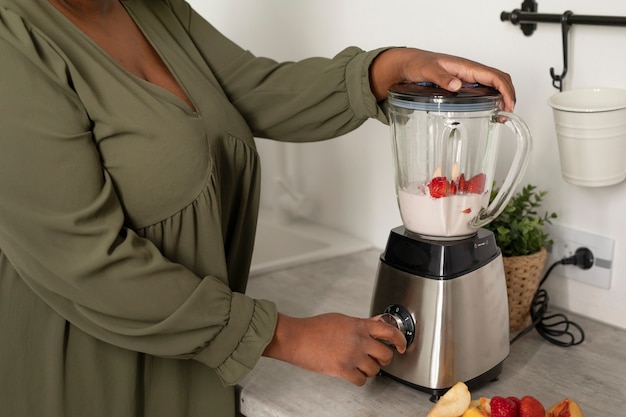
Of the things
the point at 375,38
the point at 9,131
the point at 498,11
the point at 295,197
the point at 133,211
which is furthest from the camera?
the point at 295,197

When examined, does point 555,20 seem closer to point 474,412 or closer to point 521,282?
point 521,282

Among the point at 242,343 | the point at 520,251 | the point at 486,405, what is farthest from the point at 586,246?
the point at 242,343

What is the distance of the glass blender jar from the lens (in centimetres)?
101

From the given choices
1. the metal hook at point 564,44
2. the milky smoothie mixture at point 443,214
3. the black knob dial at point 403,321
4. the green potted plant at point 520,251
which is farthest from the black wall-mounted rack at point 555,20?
the black knob dial at point 403,321

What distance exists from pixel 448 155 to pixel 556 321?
1.37 feet

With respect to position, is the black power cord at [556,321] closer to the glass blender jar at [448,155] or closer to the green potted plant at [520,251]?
the green potted plant at [520,251]

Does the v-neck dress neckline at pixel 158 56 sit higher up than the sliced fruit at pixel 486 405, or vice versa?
the v-neck dress neckline at pixel 158 56

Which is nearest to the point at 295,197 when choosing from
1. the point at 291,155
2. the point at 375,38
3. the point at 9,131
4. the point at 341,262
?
the point at 291,155

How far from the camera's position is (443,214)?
103 cm

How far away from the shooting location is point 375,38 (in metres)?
1.60

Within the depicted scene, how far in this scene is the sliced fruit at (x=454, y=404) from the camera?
89cm

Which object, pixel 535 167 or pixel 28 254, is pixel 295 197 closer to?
pixel 535 167

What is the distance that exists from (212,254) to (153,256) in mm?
124

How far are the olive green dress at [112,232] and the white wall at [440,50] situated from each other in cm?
52
